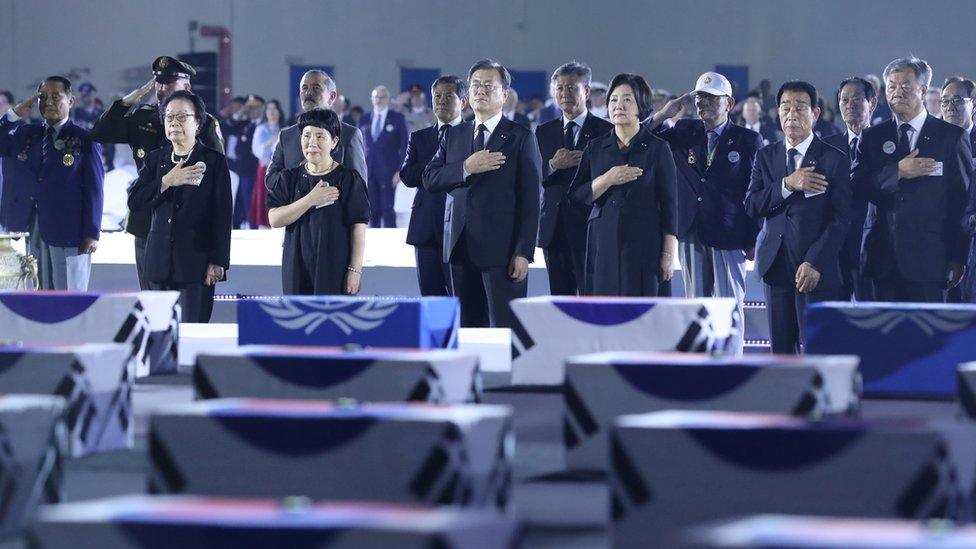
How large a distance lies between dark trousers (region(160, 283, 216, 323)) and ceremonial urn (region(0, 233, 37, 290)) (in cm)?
152

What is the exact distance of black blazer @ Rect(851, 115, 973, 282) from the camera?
6.66 m

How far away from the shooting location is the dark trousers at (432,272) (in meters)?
7.32

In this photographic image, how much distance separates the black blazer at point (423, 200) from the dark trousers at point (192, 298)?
3.54 feet

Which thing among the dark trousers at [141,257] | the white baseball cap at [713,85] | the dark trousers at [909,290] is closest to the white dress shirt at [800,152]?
the dark trousers at [909,290]

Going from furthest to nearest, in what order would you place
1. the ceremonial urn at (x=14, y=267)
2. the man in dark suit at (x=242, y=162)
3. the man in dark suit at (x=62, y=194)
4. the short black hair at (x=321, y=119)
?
the man in dark suit at (x=242, y=162) → the man in dark suit at (x=62, y=194) → the ceremonial urn at (x=14, y=267) → the short black hair at (x=321, y=119)

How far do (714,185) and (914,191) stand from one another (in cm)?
93

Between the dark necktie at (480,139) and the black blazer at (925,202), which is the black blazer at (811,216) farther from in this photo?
the dark necktie at (480,139)

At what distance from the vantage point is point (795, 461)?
2623mm

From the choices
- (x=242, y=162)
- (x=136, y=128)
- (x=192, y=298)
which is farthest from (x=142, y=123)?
(x=242, y=162)

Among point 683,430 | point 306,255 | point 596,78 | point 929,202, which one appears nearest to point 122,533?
point 683,430

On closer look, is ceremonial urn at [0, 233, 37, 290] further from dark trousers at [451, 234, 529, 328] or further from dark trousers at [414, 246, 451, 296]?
dark trousers at [451, 234, 529, 328]

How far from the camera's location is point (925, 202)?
667 cm

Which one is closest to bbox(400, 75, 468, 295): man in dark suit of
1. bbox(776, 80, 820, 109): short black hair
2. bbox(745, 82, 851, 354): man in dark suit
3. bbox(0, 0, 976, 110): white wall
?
bbox(745, 82, 851, 354): man in dark suit

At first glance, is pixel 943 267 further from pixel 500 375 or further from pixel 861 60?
pixel 861 60
